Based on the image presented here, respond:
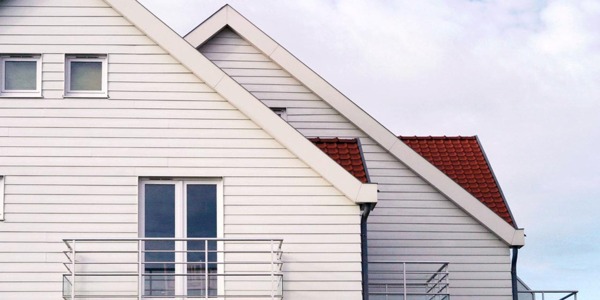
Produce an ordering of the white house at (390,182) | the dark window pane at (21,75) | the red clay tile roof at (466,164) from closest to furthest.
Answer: the dark window pane at (21,75) < the white house at (390,182) < the red clay tile roof at (466,164)

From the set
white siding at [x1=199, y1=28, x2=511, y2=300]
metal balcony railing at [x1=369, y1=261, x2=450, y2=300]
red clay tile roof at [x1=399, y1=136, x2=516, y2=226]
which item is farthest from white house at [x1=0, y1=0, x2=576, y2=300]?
red clay tile roof at [x1=399, y1=136, x2=516, y2=226]

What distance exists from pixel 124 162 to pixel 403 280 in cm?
713

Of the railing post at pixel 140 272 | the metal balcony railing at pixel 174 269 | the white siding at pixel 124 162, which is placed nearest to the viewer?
the railing post at pixel 140 272

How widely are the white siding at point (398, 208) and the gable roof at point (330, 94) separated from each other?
0.20 metres

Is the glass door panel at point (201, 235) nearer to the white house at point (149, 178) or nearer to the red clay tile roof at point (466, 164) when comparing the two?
the white house at point (149, 178)

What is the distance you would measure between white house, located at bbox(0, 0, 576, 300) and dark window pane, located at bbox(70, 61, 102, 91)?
0.02 metres

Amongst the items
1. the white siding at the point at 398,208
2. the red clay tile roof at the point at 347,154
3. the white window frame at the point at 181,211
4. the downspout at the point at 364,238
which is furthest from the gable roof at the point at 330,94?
the white window frame at the point at 181,211

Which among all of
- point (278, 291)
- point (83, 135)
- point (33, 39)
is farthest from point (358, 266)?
point (33, 39)

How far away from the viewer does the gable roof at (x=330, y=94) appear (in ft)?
93.8

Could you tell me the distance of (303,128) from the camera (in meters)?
29.4

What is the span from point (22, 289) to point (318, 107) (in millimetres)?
9038

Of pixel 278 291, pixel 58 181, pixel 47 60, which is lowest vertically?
pixel 278 291

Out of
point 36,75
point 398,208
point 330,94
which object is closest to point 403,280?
point 398,208

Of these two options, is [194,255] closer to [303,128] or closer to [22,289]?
[22,289]
